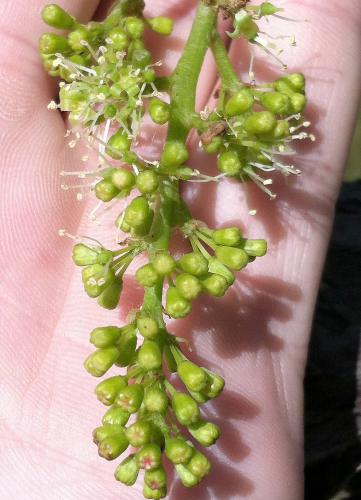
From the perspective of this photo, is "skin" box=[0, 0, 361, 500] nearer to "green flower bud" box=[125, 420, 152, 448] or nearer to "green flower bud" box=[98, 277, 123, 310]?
"green flower bud" box=[98, 277, 123, 310]

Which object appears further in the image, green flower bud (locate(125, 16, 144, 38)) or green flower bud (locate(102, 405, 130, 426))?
green flower bud (locate(125, 16, 144, 38))

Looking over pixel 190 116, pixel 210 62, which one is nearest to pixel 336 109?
pixel 210 62

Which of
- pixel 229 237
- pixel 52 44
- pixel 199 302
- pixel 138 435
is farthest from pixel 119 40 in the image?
pixel 138 435

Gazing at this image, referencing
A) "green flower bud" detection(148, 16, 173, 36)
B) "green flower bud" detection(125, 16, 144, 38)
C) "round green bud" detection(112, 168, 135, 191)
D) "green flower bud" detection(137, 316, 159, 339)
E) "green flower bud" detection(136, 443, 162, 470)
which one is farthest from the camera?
"green flower bud" detection(148, 16, 173, 36)

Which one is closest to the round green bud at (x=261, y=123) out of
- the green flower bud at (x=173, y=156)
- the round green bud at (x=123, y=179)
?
the green flower bud at (x=173, y=156)

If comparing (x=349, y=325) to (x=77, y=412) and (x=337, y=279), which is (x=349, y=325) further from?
(x=77, y=412)

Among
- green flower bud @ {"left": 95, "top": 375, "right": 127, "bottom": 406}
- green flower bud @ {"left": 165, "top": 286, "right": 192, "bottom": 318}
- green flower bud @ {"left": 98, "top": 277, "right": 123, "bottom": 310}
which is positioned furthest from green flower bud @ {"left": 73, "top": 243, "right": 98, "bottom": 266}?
green flower bud @ {"left": 95, "top": 375, "right": 127, "bottom": 406}

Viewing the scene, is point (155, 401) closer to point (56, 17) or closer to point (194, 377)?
point (194, 377)
